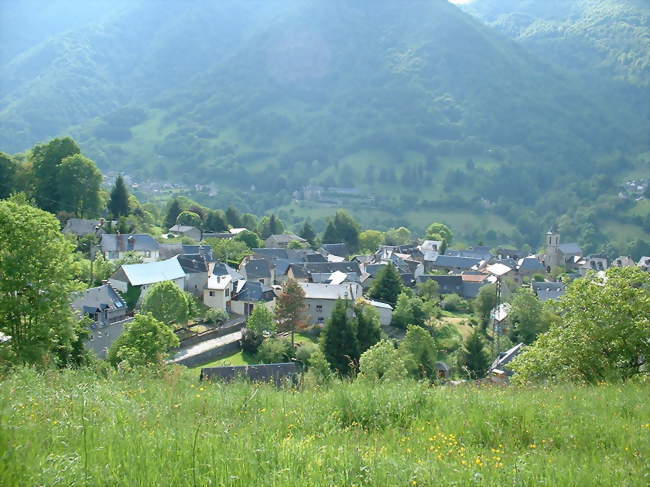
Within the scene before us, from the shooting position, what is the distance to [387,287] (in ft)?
182

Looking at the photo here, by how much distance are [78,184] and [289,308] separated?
26.4 metres

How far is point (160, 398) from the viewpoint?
7320mm

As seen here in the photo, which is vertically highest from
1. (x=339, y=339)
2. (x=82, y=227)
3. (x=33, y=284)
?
(x=33, y=284)

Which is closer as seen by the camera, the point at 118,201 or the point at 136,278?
the point at 136,278

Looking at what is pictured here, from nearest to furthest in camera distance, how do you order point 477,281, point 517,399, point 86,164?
point 517,399, point 86,164, point 477,281

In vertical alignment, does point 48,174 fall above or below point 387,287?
above

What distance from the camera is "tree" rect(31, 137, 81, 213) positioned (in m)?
53.9

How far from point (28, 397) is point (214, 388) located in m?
2.47

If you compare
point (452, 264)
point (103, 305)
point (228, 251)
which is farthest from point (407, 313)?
point (452, 264)

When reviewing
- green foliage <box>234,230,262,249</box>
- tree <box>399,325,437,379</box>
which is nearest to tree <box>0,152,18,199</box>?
green foliage <box>234,230,262,249</box>

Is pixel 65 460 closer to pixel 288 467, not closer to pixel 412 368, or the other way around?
pixel 288 467

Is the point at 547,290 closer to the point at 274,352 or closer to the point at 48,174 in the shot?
the point at 274,352

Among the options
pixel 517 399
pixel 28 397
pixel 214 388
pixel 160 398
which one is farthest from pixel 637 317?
pixel 28 397

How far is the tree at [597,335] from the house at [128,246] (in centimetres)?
4097
